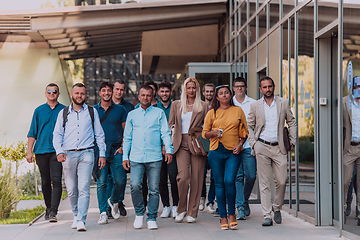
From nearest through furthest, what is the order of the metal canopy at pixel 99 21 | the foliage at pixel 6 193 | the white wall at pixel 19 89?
the foliage at pixel 6 193 < the metal canopy at pixel 99 21 < the white wall at pixel 19 89

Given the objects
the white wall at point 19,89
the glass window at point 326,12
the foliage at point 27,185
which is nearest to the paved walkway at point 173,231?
the glass window at point 326,12

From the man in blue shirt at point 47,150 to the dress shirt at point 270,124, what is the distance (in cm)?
304

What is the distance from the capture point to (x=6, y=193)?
741 cm

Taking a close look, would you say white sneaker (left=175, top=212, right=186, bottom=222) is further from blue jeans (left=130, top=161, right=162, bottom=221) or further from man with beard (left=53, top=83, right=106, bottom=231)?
man with beard (left=53, top=83, right=106, bottom=231)

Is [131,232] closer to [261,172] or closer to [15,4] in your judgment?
[261,172]

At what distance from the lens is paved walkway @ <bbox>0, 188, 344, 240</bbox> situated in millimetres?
5750

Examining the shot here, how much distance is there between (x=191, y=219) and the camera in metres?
6.66

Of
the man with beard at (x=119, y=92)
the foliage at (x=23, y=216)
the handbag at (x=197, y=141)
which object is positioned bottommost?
the foliage at (x=23, y=216)

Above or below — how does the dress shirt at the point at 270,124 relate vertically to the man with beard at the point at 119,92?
below

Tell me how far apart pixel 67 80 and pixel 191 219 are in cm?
1296

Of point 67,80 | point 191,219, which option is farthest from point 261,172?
point 67,80

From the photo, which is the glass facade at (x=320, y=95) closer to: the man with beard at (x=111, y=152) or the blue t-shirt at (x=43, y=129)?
the man with beard at (x=111, y=152)

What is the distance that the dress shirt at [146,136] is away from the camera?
6.26 meters

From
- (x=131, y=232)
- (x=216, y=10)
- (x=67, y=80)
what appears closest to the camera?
(x=131, y=232)
